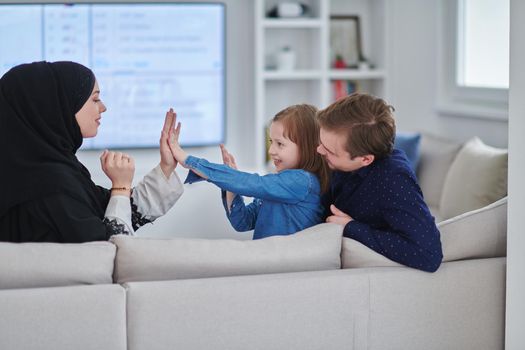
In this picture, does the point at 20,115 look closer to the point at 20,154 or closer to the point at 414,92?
the point at 20,154

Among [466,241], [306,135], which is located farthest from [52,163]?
[466,241]

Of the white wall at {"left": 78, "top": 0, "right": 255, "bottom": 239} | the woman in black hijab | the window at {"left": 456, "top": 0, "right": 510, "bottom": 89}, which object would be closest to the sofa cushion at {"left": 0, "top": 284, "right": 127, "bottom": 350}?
the woman in black hijab

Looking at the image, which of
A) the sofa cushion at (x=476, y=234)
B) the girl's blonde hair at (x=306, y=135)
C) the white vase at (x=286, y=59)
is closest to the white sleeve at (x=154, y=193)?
the girl's blonde hair at (x=306, y=135)

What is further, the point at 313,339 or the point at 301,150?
the point at 301,150

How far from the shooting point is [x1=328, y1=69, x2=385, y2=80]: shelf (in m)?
5.90

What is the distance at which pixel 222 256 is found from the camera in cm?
215

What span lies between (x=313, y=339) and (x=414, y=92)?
3.88m

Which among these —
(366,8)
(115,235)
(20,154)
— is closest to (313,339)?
(115,235)

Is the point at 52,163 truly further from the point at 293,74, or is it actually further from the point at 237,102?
the point at 237,102

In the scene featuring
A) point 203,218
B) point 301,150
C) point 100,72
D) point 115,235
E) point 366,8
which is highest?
point 366,8

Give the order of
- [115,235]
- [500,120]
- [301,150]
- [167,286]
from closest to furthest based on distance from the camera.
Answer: [167,286]
[115,235]
[301,150]
[500,120]

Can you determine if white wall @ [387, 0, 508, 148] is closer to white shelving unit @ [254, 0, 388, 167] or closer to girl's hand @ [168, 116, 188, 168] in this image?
white shelving unit @ [254, 0, 388, 167]

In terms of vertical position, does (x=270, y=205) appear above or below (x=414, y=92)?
below

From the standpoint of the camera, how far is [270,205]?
2.54 meters
